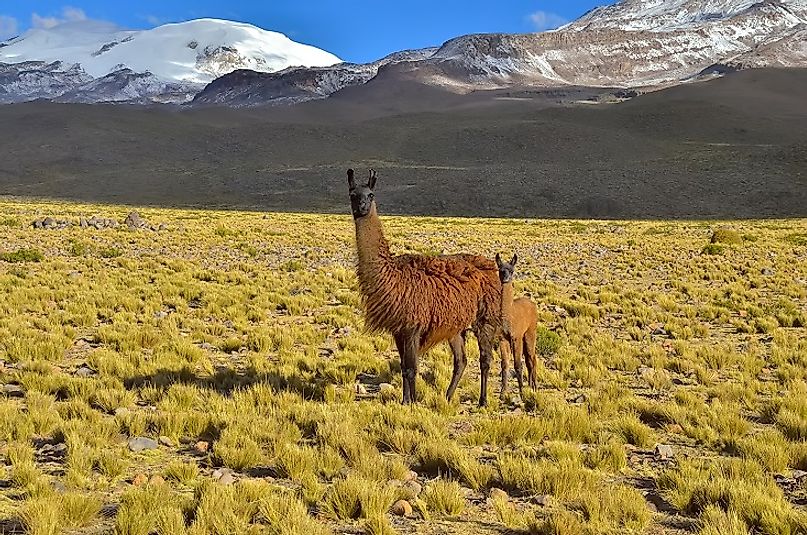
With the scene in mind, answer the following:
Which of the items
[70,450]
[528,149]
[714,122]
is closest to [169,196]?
[528,149]

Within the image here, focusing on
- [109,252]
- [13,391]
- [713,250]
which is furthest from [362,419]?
[713,250]

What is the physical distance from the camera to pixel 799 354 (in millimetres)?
9758

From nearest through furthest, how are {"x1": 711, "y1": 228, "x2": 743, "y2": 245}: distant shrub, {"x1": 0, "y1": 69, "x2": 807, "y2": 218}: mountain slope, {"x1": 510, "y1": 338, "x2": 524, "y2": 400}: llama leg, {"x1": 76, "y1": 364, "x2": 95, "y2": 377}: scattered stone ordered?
{"x1": 510, "y1": 338, "x2": 524, "y2": 400}: llama leg
{"x1": 76, "y1": 364, "x2": 95, "y2": 377}: scattered stone
{"x1": 711, "y1": 228, "x2": 743, "y2": 245}: distant shrub
{"x1": 0, "y1": 69, "x2": 807, "y2": 218}: mountain slope

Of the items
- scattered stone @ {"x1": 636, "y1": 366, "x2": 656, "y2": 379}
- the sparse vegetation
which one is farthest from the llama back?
Answer: scattered stone @ {"x1": 636, "y1": 366, "x2": 656, "y2": 379}

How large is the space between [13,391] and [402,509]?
5.20 meters

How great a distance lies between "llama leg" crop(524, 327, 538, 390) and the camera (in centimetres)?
818

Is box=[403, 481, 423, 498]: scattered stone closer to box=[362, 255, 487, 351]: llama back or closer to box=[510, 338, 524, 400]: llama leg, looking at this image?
box=[362, 255, 487, 351]: llama back

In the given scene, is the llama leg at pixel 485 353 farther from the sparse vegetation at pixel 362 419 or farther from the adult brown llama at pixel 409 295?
the sparse vegetation at pixel 362 419

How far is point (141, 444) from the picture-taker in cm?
571

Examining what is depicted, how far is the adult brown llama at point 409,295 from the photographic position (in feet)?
22.8

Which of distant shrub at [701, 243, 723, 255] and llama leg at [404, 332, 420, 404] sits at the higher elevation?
llama leg at [404, 332, 420, 404]

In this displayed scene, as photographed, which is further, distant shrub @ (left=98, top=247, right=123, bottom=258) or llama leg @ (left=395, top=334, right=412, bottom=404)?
distant shrub @ (left=98, top=247, right=123, bottom=258)

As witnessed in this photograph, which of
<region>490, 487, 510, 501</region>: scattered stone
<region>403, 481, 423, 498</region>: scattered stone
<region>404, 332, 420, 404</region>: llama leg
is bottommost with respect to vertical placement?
<region>490, 487, 510, 501</region>: scattered stone

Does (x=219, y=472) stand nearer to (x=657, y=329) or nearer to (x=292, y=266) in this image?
(x=657, y=329)
